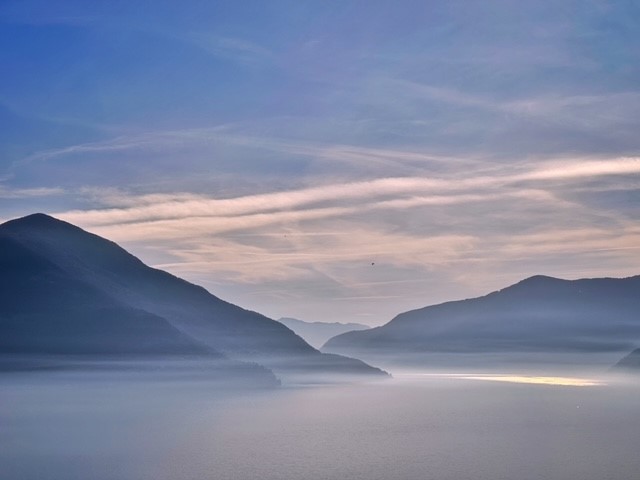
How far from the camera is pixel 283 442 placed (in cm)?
14950

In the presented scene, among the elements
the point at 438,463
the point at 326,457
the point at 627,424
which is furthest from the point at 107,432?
the point at 627,424

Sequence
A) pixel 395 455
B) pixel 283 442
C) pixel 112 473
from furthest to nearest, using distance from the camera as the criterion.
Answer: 1. pixel 283 442
2. pixel 395 455
3. pixel 112 473

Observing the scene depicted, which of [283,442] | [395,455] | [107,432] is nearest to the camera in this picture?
[395,455]

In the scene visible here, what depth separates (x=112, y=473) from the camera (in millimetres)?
110688

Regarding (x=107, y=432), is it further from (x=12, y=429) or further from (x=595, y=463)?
(x=595, y=463)

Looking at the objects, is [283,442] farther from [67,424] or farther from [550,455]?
[67,424]

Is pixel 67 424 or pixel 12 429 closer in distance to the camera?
pixel 12 429

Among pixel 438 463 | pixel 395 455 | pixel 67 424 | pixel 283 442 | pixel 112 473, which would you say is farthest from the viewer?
pixel 67 424

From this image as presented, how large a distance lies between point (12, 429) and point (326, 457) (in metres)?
77.2

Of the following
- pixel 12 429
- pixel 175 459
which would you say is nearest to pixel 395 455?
pixel 175 459

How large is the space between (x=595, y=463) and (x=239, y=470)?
50496 millimetres

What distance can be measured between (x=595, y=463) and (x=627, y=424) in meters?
81.2

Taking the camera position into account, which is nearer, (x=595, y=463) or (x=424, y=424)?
(x=595, y=463)

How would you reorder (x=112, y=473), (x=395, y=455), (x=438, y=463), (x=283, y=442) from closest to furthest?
(x=112, y=473), (x=438, y=463), (x=395, y=455), (x=283, y=442)
